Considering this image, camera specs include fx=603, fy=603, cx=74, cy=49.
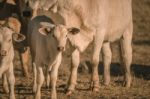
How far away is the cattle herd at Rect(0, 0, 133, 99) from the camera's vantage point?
37.3 feet

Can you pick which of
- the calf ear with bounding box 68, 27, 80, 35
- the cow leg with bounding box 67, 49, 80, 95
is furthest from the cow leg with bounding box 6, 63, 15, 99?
the cow leg with bounding box 67, 49, 80, 95

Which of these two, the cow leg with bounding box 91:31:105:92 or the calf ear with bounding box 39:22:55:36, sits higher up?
the calf ear with bounding box 39:22:55:36

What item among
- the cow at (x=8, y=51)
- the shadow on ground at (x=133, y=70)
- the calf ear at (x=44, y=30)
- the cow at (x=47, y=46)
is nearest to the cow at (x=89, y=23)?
the cow at (x=47, y=46)

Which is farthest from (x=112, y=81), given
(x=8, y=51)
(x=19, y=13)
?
(x=8, y=51)

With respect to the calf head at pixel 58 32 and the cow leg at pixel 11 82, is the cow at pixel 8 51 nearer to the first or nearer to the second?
the cow leg at pixel 11 82

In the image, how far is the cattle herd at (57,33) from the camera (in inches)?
448

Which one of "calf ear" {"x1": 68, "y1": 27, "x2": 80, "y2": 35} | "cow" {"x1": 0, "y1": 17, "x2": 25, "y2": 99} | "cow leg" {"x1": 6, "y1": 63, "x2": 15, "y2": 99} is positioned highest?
"calf ear" {"x1": 68, "y1": 27, "x2": 80, "y2": 35}

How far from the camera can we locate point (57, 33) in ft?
36.1

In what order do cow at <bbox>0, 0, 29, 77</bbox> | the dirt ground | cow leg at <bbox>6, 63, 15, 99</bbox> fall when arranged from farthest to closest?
1. cow at <bbox>0, 0, 29, 77</bbox>
2. the dirt ground
3. cow leg at <bbox>6, 63, 15, 99</bbox>

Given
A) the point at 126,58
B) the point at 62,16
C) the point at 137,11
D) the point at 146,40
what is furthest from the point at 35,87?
the point at 137,11

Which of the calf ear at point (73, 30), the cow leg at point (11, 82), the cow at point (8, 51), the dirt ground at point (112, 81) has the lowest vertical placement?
the dirt ground at point (112, 81)

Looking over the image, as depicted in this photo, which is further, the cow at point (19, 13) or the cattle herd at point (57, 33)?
the cow at point (19, 13)

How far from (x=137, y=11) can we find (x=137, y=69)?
11641mm

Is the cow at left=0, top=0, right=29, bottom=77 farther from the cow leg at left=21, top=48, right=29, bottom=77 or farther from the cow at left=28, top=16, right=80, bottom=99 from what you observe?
the cow at left=28, top=16, right=80, bottom=99
